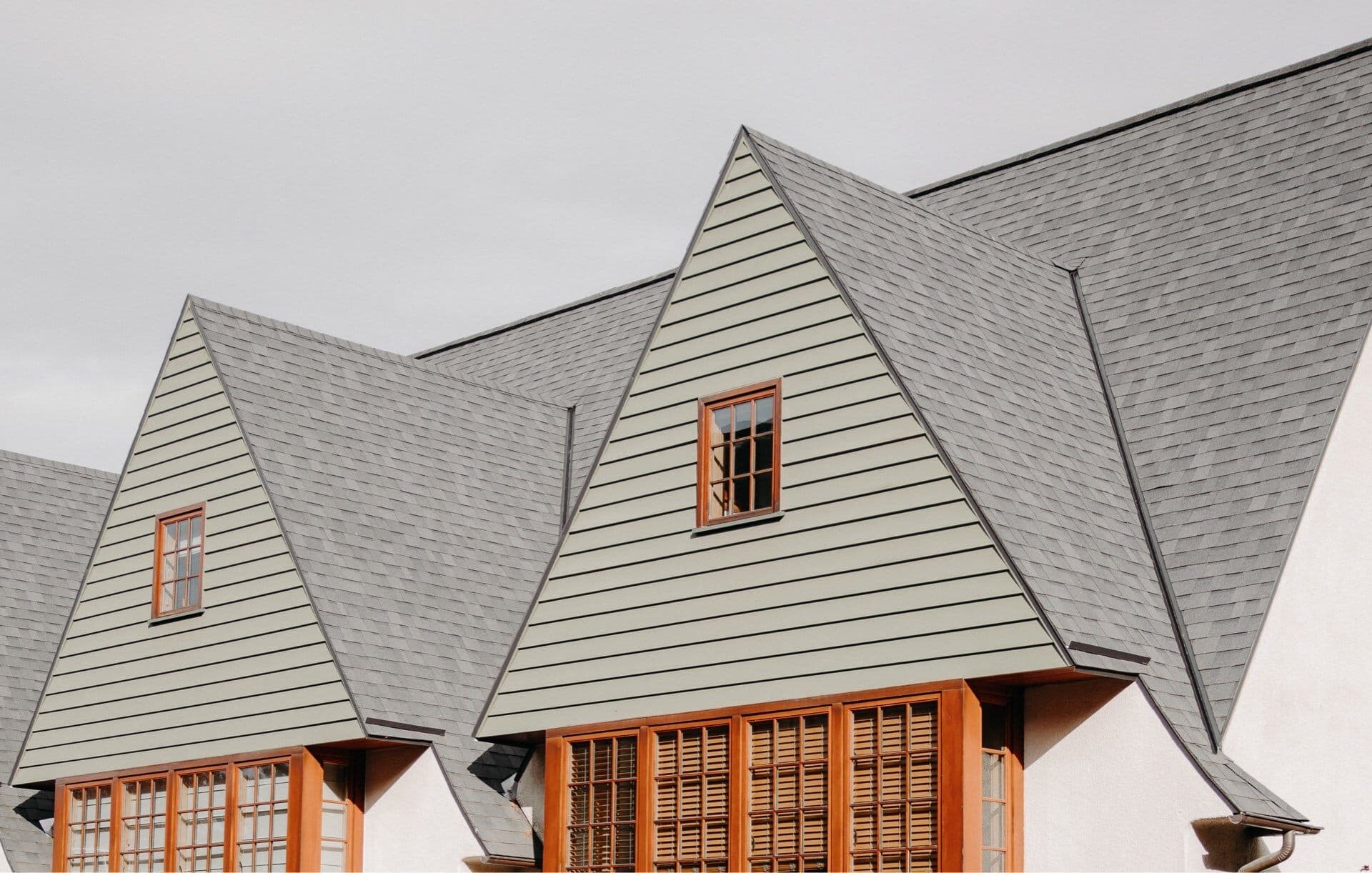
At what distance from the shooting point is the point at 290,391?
63.3ft

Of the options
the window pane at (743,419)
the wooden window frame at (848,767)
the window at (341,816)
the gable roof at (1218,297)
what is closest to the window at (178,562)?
the window at (341,816)

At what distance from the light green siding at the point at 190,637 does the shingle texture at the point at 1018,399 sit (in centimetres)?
604

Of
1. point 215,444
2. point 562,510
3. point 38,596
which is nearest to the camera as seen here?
point 215,444

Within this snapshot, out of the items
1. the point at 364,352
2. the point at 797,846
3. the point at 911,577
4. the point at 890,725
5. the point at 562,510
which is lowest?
the point at 797,846

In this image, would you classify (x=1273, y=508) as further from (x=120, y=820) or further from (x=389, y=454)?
(x=120, y=820)

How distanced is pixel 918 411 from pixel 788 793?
301 centimetres

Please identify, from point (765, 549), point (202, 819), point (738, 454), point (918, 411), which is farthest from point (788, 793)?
point (202, 819)

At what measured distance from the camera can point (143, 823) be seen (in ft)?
61.7

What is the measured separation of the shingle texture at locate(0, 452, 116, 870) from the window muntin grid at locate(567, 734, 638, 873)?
8550 millimetres

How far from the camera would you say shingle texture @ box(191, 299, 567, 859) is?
17.1 metres

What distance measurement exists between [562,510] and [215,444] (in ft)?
12.9

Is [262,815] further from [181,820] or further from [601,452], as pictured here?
[601,452]

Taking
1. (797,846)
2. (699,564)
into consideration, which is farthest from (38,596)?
(797,846)

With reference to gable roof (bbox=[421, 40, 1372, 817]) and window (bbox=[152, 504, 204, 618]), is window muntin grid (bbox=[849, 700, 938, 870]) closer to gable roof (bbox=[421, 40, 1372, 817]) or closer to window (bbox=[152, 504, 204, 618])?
gable roof (bbox=[421, 40, 1372, 817])
